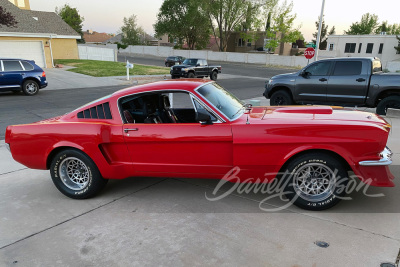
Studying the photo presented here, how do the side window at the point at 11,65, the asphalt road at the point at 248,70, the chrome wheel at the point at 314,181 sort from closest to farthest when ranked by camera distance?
the chrome wheel at the point at 314,181 < the side window at the point at 11,65 < the asphalt road at the point at 248,70

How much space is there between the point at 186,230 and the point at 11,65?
46.1 feet

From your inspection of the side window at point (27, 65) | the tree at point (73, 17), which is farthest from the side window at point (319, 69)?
the tree at point (73, 17)

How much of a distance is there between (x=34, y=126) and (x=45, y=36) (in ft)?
82.3

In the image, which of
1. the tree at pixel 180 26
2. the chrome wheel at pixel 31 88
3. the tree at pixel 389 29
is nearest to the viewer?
the chrome wheel at pixel 31 88

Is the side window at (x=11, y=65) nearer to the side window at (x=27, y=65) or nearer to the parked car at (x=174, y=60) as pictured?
the side window at (x=27, y=65)

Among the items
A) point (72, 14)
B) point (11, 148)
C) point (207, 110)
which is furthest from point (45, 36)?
point (72, 14)

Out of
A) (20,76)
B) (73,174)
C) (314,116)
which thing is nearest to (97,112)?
(73,174)

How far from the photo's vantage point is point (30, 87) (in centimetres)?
1407

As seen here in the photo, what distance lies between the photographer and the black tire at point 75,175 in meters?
4.09

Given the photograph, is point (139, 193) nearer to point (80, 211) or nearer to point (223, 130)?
point (80, 211)

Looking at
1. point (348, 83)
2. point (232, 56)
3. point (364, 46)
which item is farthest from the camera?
point (364, 46)

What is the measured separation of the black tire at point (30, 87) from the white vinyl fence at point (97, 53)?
2171cm

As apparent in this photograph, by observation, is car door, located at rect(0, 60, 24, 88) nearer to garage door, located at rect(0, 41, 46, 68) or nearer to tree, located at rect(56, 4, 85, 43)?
garage door, located at rect(0, 41, 46, 68)

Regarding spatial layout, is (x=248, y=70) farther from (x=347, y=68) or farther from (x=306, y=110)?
(x=306, y=110)
